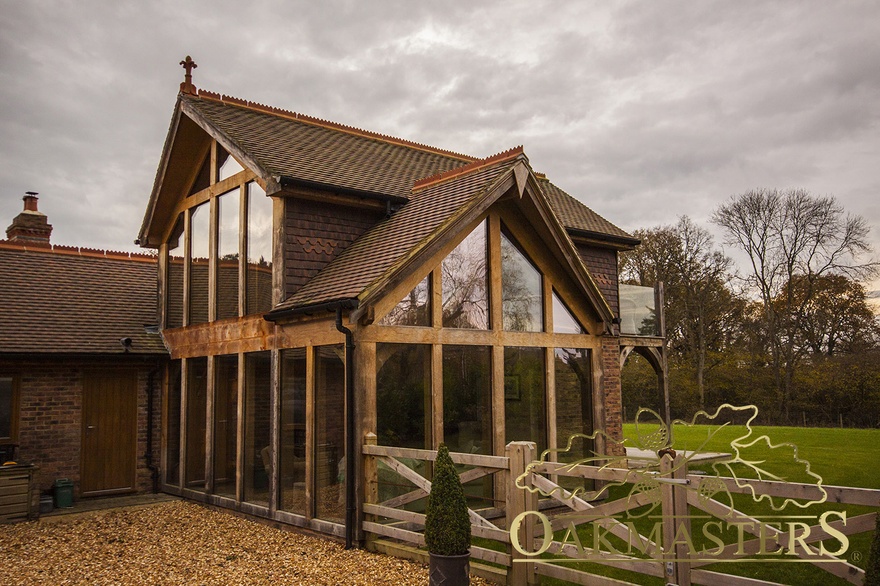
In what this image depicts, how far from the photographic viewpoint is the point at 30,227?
17312 millimetres

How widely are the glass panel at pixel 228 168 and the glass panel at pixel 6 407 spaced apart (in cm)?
548

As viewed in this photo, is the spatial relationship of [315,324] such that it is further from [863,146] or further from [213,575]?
[863,146]

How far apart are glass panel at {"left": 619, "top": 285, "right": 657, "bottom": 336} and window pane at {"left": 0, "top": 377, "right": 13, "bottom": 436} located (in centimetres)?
1241

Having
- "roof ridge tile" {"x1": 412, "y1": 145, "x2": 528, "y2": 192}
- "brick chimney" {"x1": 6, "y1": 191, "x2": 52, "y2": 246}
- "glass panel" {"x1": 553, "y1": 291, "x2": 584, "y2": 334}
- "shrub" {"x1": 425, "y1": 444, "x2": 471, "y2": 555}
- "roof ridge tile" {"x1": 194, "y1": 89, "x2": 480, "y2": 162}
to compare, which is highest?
"roof ridge tile" {"x1": 194, "y1": 89, "x2": 480, "y2": 162}

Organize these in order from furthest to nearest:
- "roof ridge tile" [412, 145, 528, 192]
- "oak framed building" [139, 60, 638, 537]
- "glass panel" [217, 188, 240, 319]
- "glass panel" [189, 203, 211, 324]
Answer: "glass panel" [189, 203, 211, 324] < "glass panel" [217, 188, 240, 319] < "roof ridge tile" [412, 145, 528, 192] < "oak framed building" [139, 60, 638, 537]

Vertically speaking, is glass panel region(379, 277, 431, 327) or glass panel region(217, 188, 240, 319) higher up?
glass panel region(217, 188, 240, 319)

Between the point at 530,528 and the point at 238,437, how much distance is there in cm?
630

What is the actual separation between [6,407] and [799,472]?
665 inches

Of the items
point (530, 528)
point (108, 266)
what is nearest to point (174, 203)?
point (108, 266)

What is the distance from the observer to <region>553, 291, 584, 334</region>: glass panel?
38.6 ft

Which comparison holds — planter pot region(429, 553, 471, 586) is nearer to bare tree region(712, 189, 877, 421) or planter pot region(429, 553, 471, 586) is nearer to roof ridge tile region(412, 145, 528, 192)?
roof ridge tile region(412, 145, 528, 192)

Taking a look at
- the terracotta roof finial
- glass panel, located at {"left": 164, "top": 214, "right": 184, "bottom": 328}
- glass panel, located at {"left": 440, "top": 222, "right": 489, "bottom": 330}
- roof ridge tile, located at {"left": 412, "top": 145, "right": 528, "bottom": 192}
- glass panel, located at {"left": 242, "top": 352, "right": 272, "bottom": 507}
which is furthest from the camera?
glass panel, located at {"left": 164, "top": 214, "right": 184, "bottom": 328}

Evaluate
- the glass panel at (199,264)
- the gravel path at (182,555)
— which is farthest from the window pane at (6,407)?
the glass panel at (199,264)

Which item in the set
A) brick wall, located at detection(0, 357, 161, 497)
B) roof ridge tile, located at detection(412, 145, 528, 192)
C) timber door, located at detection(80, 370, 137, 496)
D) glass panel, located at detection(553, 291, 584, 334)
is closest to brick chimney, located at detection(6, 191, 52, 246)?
brick wall, located at detection(0, 357, 161, 497)
